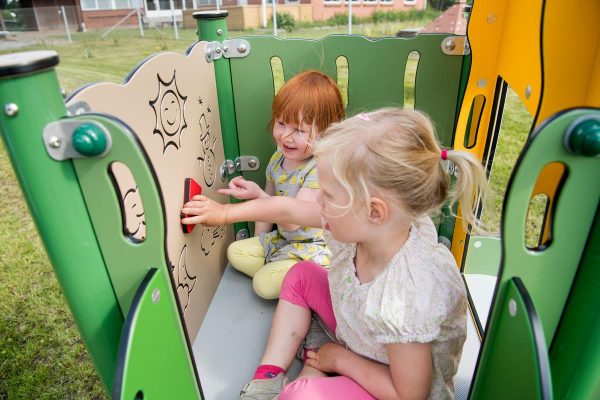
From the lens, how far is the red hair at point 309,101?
1.38 meters

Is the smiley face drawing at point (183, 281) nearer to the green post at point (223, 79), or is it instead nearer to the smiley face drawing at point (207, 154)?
the smiley face drawing at point (207, 154)

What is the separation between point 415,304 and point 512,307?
0.61 ft

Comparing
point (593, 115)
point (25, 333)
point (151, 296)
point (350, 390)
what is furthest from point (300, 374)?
point (25, 333)

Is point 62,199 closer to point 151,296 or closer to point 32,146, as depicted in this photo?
point 32,146

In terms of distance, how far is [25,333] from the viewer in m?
1.83

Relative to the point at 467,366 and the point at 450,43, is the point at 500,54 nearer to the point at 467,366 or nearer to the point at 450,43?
the point at 450,43

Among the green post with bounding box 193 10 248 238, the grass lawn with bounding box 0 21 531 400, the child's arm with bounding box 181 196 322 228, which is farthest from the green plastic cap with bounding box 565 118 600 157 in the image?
the green post with bounding box 193 10 248 238

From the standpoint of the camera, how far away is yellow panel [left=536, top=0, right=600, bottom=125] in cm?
88

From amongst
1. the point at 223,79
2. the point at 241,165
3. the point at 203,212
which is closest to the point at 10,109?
the point at 203,212

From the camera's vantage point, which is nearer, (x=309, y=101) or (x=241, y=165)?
(x=309, y=101)

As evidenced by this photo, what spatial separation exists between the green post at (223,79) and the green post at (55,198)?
86cm

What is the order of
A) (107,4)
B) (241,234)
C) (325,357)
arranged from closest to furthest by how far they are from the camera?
(325,357), (241,234), (107,4)

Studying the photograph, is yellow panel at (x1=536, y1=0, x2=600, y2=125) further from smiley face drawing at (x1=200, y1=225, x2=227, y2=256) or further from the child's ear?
smiley face drawing at (x1=200, y1=225, x2=227, y2=256)

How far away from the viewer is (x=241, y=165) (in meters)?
1.71
